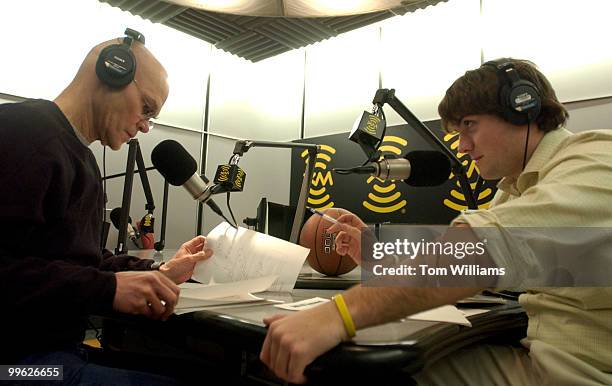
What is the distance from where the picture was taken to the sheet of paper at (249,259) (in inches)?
41.5

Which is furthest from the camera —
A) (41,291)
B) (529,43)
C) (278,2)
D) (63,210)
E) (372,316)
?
(529,43)

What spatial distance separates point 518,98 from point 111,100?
1.03 meters

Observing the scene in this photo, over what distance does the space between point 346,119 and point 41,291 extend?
12.3ft

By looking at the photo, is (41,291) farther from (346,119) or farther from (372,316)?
(346,119)

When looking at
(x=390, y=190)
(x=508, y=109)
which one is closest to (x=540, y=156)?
(x=508, y=109)

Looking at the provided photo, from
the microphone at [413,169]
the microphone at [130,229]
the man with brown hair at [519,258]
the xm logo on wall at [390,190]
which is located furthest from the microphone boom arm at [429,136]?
the microphone at [130,229]

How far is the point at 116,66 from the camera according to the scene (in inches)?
41.1

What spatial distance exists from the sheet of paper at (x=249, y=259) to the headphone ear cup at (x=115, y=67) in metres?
0.47

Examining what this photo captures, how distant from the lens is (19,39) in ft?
10.6

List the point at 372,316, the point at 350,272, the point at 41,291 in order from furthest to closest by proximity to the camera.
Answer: the point at 350,272 → the point at 41,291 → the point at 372,316

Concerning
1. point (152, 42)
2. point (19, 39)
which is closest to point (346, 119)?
point (152, 42)

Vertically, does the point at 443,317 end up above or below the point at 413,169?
below

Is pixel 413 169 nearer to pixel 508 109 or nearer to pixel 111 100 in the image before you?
pixel 508 109

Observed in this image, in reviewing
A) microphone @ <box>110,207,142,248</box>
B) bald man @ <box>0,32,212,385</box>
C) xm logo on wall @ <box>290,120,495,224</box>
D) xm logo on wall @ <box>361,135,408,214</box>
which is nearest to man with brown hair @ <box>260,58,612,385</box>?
bald man @ <box>0,32,212,385</box>
